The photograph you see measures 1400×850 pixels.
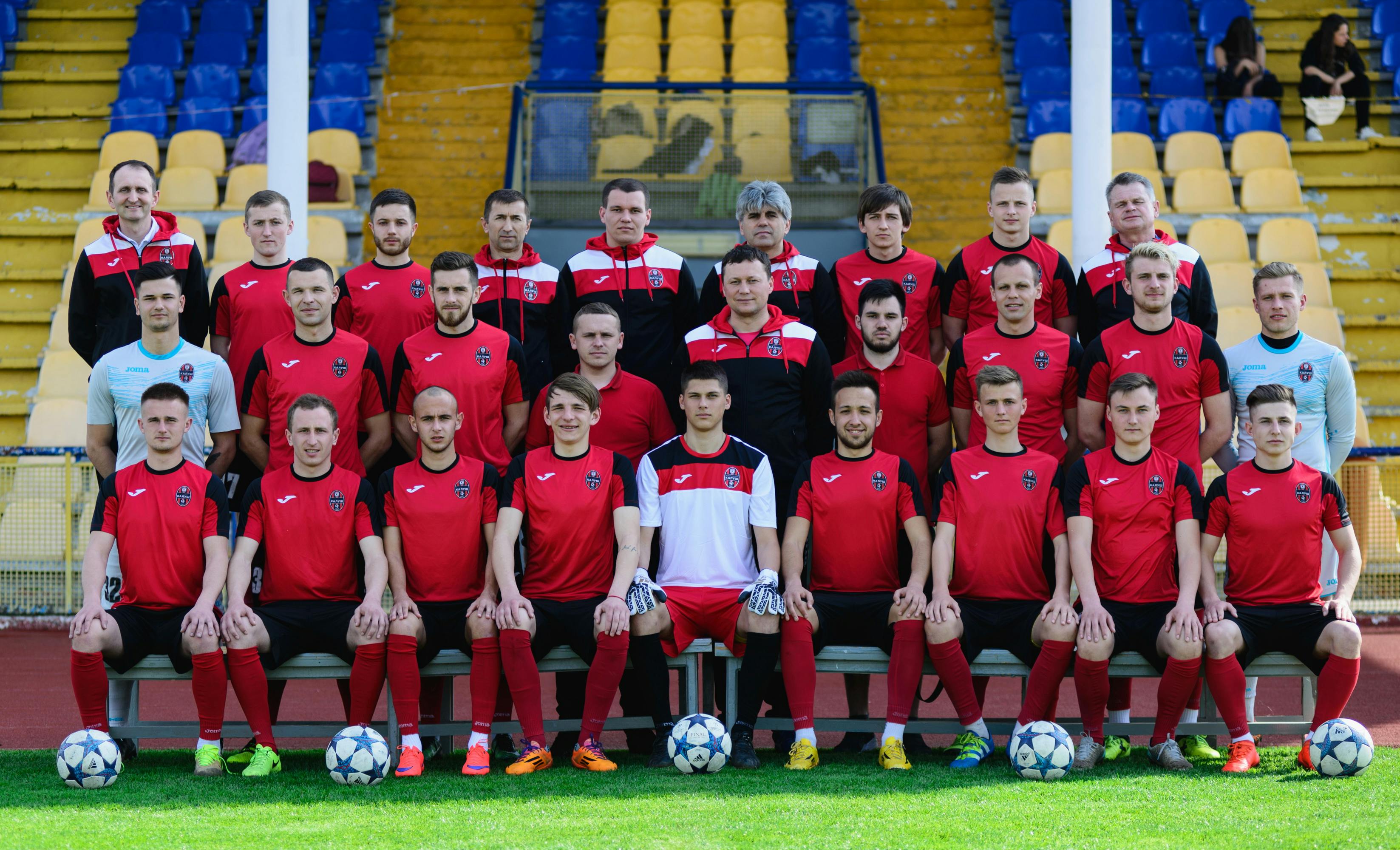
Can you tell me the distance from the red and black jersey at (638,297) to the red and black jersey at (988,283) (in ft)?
3.58

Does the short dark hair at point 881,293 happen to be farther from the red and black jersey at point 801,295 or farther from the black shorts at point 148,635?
the black shorts at point 148,635

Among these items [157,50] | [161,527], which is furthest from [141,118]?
[161,527]

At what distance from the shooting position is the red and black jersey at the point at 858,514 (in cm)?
487

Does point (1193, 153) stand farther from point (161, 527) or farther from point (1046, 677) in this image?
point (161, 527)

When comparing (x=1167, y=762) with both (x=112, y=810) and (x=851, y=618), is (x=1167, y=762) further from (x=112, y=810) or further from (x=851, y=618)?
(x=112, y=810)

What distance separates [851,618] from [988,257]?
65.9 inches

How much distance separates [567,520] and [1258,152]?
9.27 m

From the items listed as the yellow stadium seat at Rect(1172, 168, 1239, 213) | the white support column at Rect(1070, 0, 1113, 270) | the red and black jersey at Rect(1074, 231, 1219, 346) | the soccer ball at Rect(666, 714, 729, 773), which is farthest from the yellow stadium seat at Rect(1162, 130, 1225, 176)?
A: the soccer ball at Rect(666, 714, 729, 773)

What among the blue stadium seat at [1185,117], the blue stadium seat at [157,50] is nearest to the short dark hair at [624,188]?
the blue stadium seat at [1185,117]

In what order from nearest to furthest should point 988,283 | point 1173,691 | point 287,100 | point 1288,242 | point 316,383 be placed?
point 1173,691, point 316,383, point 988,283, point 287,100, point 1288,242

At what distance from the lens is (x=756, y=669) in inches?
184

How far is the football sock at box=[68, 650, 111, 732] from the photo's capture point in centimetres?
454

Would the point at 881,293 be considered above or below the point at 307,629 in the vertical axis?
above

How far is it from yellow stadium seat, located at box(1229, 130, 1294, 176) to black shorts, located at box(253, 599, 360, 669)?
9686mm
